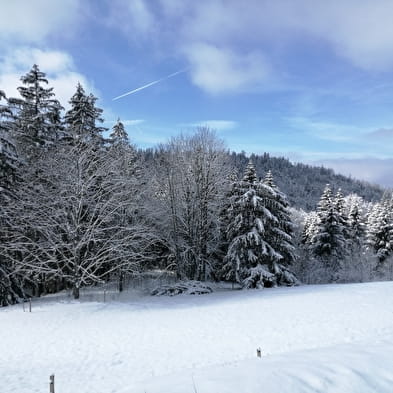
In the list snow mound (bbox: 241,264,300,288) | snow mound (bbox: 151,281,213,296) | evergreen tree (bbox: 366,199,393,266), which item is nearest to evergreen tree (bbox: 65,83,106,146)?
snow mound (bbox: 151,281,213,296)

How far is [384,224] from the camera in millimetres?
36625

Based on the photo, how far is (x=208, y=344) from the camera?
11.0 m

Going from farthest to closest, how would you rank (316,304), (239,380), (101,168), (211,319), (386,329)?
(101,168)
(316,304)
(211,319)
(386,329)
(239,380)

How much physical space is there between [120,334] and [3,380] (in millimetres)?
4712

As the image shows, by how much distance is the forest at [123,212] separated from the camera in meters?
18.6

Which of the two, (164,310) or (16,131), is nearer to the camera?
(164,310)

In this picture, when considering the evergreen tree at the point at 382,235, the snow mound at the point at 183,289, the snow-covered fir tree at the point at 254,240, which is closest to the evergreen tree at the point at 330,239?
the evergreen tree at the point at 382,235

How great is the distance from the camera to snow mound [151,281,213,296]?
858 inches

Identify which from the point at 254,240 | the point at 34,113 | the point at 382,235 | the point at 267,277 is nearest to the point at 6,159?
the point at 34,113

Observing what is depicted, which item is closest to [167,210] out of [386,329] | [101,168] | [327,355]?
[101,168]

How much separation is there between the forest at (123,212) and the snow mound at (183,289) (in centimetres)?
229

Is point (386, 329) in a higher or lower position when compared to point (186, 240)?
lower

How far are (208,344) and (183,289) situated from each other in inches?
442

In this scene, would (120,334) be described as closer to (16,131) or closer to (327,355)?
(327,355)
